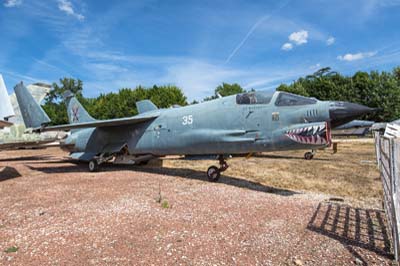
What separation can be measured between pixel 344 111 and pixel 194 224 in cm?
441

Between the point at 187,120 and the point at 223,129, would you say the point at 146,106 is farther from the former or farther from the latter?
the point at 223,129

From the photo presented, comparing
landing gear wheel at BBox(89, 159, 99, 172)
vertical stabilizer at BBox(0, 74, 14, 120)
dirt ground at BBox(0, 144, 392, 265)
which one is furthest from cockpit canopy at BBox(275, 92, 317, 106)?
vertical stabilizer at BBox(0, 74, 14, 120)

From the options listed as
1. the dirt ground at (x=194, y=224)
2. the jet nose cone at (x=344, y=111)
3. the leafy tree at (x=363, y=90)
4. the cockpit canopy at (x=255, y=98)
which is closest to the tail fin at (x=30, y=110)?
the dirt ground at (x=194, y=224)

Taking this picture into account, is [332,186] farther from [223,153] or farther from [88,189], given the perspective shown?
[88,189]

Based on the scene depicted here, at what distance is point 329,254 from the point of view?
339 centimetres

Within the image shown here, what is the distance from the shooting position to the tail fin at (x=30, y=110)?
43.3 feet

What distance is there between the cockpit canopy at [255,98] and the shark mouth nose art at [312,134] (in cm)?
133

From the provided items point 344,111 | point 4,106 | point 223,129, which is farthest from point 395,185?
point 4,106

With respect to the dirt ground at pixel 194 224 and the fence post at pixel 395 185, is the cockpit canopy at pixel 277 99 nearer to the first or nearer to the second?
the dirt ground at pixel 194 224

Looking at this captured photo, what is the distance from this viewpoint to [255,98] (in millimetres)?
7707

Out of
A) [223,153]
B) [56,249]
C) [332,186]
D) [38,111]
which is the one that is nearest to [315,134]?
[332,186]

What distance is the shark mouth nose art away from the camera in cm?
614

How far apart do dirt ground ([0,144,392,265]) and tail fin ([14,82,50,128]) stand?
21.1ft

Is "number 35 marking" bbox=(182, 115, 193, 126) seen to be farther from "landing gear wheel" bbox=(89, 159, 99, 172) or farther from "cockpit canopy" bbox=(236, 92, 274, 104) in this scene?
"landing gear wheel" bbox=(89, 159, 99, 172)
